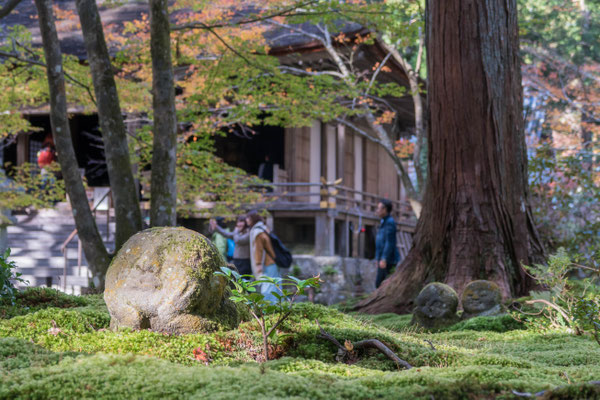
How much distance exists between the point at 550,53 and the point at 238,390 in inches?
815

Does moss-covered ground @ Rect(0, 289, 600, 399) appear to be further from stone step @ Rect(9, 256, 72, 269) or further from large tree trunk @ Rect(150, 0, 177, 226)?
stone step @ Rect(9, 256, 72, 269)

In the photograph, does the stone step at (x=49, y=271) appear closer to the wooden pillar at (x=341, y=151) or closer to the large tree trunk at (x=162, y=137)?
the large tree trunk at (x=162, y=137)

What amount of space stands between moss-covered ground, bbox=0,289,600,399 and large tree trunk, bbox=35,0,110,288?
189cm

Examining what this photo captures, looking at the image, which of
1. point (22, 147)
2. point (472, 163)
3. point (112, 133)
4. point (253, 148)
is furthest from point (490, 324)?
point (22, 147)

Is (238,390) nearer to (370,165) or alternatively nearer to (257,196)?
(257,196)

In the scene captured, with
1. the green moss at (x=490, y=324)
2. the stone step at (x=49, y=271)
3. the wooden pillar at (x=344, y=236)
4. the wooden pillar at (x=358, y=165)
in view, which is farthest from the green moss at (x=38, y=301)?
the wooden pillar at (x=358, y=165)

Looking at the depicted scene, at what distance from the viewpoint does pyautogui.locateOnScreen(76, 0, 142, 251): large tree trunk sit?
24.0 feet

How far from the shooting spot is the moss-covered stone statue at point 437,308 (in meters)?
7.11

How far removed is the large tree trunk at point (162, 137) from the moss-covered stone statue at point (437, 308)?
9.42 ft


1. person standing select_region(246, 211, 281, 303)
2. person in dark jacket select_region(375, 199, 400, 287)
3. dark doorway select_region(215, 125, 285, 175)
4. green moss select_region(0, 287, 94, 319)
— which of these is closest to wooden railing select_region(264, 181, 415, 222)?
dark doorway select_region(215, 125, 285, 175)

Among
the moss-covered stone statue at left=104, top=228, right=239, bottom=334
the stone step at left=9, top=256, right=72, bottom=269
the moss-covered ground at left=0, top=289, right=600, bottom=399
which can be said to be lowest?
the moss-covered ground at left=0, top=289, right=600, bottom=399

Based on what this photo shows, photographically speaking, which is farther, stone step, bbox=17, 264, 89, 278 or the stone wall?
the stone wall

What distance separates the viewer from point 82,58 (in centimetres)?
1598

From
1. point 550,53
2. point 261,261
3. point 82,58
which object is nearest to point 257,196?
point 261,261
